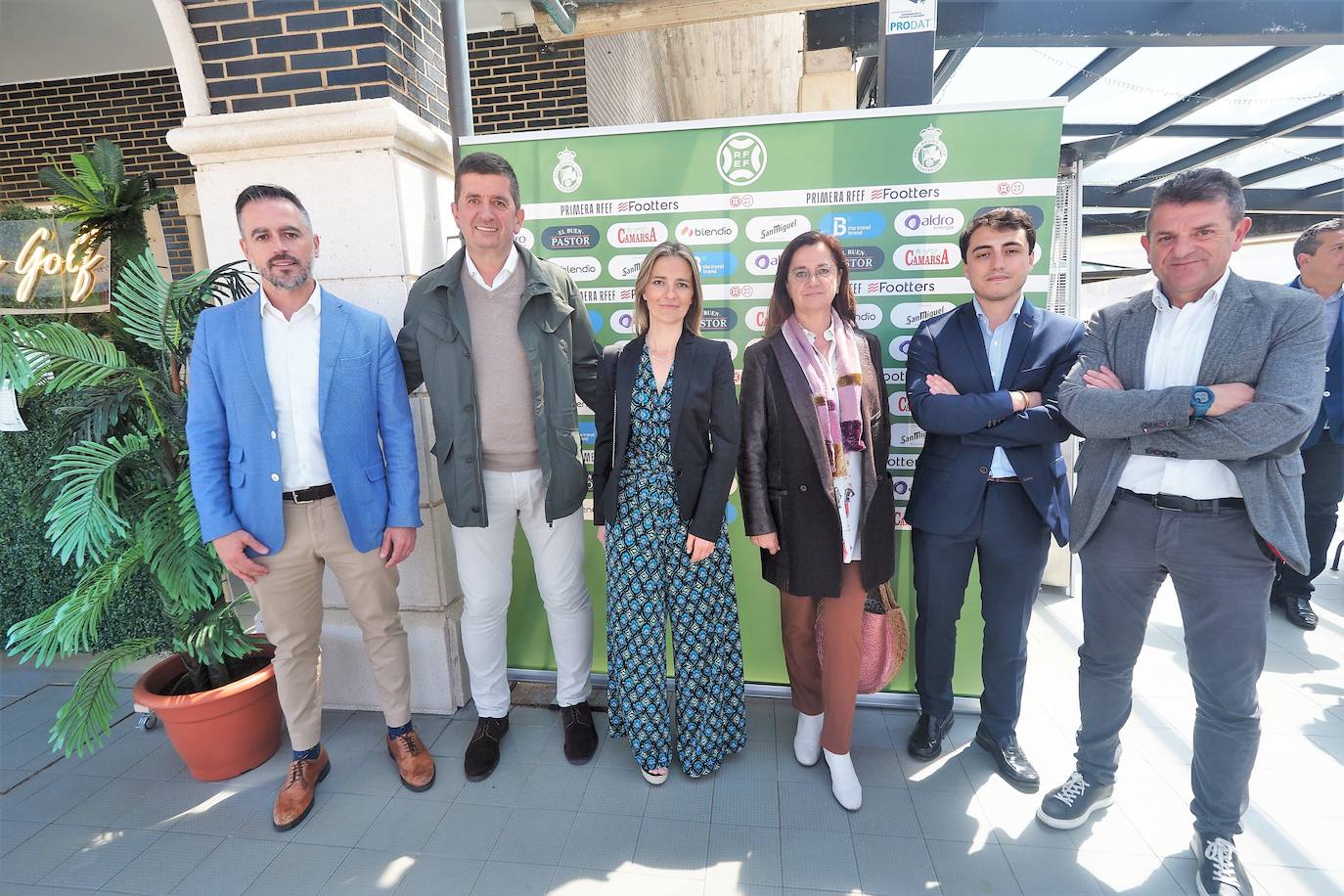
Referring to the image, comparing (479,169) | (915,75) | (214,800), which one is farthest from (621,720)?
(915,75)

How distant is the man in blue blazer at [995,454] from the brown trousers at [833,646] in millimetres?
410

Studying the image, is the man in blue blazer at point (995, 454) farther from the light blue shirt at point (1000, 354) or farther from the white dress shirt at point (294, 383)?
the white dress shirt at point (294, 383)

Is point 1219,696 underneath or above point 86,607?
underneath

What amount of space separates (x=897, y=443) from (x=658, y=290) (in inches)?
51.9

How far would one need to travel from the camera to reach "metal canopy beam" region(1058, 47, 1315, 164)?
4.49m

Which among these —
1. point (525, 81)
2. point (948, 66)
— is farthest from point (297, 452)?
point (948, 66)

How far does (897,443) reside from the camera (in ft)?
9.16

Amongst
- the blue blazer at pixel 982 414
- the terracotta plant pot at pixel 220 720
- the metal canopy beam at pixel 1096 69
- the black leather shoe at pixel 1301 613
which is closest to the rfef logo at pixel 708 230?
the blue blazer at pixel 982 414

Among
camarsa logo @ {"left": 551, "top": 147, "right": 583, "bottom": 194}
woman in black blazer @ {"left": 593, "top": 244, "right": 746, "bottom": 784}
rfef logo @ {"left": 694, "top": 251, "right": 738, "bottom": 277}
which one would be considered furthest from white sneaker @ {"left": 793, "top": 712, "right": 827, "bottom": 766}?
camarsa logo @ {"left": 551, "top": 147, "right": 583, "bottom": 194}

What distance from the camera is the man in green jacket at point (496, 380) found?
2359 mm

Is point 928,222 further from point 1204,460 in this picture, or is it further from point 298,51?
point 298,51

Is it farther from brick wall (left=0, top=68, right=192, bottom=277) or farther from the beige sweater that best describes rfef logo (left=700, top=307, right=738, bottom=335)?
brick wall (left=0, top=68, right=192, bottom=277)

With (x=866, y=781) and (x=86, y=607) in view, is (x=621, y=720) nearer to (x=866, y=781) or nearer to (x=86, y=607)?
(x=866, y=781)

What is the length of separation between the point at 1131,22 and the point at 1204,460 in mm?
3446
